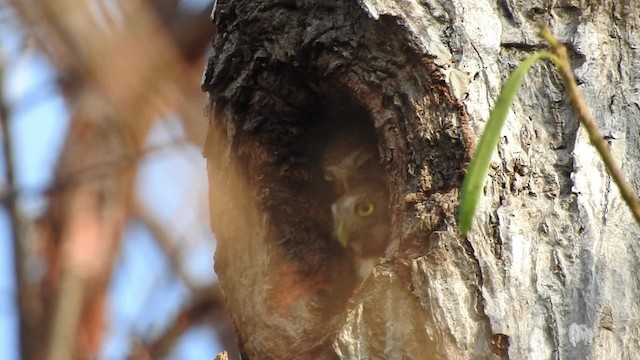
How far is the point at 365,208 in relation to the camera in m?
3.32

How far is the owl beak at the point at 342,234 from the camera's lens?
3.18 metres

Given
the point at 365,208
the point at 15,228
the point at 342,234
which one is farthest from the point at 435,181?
the point at 15,228

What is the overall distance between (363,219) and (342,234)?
0.41 ft

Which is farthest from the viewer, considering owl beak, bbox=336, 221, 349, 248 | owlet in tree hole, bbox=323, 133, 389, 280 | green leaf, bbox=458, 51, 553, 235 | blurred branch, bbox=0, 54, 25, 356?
blurred branch, bbox=0, 54, 25, 356

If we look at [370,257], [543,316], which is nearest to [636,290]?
[543,316]

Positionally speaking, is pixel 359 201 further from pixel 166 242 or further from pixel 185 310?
pixel 185 310

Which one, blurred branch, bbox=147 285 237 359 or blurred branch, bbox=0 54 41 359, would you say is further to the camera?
blurred branch, bbox=147 285 237 359

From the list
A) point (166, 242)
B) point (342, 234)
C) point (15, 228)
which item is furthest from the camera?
point (166, 242)

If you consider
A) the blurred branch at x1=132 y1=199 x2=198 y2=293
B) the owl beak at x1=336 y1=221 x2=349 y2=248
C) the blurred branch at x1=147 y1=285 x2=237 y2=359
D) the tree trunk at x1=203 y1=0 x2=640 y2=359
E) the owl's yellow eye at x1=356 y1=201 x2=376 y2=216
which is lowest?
the tree trunk at x1=203 y1=0 x2=640 y2=359

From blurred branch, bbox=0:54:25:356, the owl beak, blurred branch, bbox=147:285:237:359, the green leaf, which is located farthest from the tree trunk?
blurred branch, bbox=147:285:237:359

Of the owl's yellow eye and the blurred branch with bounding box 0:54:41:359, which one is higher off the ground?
the blurred branch with bounding box 0:54:41:359

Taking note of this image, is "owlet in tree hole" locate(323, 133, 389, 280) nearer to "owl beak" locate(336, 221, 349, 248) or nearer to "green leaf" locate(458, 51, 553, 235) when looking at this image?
"owl beak" locate(336, 221, 349, 248)

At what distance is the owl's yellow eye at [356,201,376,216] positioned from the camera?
10.8 ft

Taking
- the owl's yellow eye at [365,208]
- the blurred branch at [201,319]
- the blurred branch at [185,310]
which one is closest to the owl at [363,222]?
the owl's yellow eye at [365,208]
